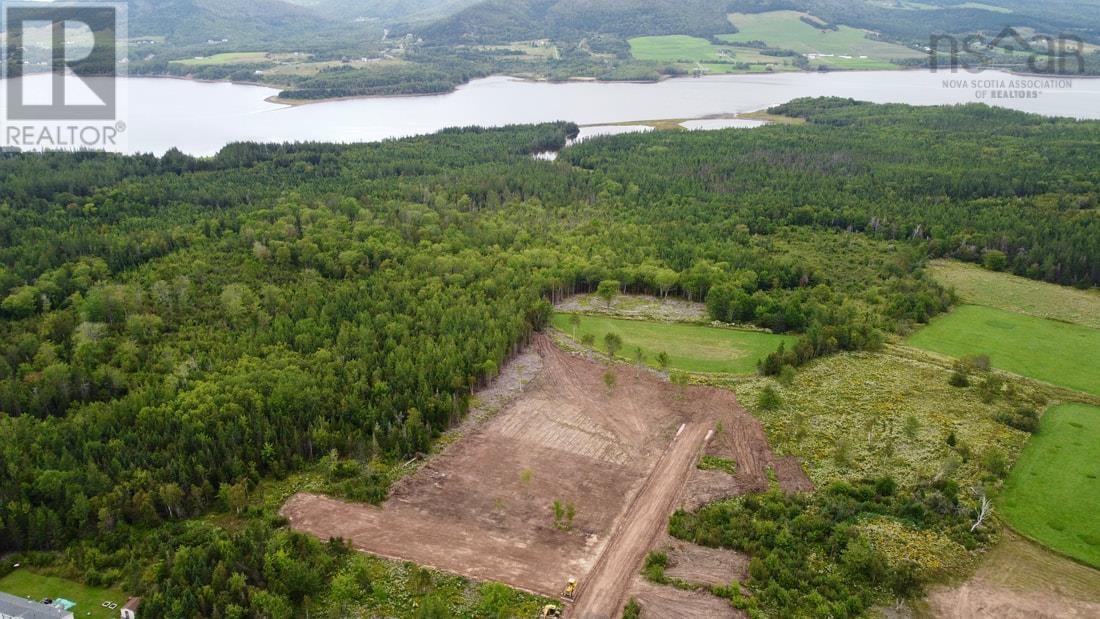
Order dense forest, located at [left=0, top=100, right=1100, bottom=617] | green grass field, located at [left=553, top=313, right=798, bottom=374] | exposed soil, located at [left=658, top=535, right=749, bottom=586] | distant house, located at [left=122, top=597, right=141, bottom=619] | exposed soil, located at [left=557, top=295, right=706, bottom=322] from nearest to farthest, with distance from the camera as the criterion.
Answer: distant house, located at [left=122, top=597, right=141, bottom=619]
exposed soil, located at [left=658, top=535, right=749, bottom=586]
dense forest, located at [left=0, top=100, right=1100, bottom=617]
green grass field, located at [left=553, top=313, right=798, bottom=374]
exposed soil, located at [left=557, top=295, right=706, bottom=322]

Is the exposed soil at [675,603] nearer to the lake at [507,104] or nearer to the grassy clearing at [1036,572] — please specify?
the grassy clearing at [1036,572]

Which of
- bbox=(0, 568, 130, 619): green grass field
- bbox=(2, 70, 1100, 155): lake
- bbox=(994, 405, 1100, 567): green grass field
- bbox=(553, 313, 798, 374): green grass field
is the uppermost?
bbox=(2, 70, 1100, 155): lake

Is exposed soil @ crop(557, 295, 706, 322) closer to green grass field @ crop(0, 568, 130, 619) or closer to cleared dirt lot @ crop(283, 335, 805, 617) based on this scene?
cleared dirt lot @ crop(283, 335, 805, 617)

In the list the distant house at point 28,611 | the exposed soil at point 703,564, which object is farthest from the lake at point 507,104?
the exposed soil at point 703,564

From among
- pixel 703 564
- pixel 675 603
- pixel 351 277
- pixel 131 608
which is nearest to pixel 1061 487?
pixel 703 564

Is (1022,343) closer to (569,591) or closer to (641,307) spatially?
(641,307)

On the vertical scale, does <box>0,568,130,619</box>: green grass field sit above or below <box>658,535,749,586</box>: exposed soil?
below

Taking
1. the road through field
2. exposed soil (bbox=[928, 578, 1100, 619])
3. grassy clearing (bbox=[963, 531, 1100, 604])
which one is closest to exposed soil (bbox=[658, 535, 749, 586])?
A: the road through field
